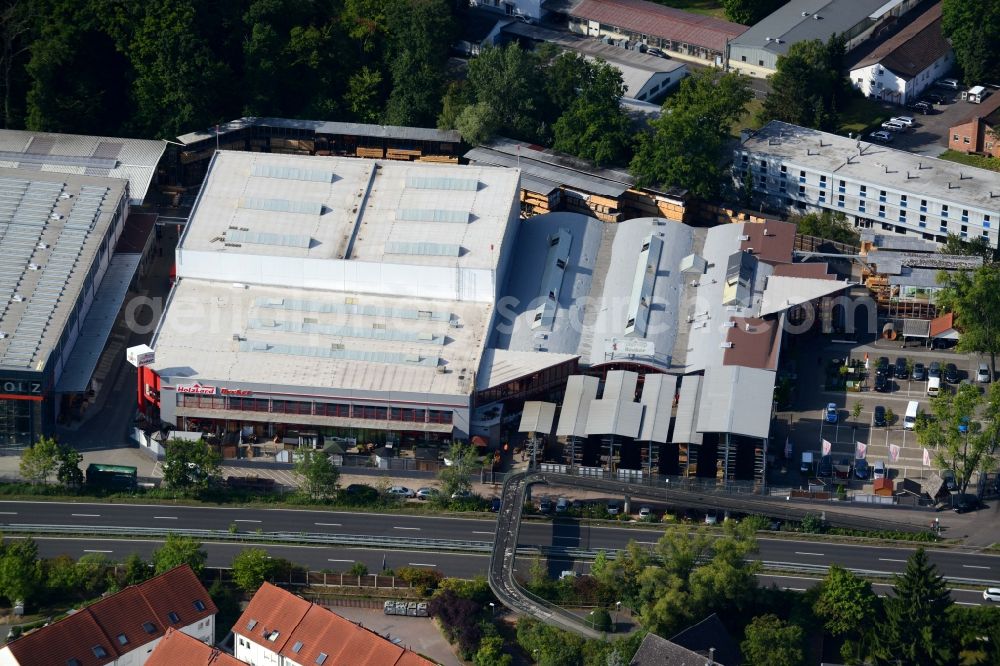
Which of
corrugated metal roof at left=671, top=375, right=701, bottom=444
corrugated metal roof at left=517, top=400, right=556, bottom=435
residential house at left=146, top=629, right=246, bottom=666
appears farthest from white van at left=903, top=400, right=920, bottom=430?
residential house at left=146, top=629, right=246, bottom=666

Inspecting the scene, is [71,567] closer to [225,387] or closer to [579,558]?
[225,387]

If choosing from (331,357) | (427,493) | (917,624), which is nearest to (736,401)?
(427,493)

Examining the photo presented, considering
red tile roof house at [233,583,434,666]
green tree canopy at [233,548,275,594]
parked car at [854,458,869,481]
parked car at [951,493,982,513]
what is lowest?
red tile roof house at [233,583,434,666]

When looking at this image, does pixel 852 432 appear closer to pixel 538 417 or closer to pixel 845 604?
pixel 538 417

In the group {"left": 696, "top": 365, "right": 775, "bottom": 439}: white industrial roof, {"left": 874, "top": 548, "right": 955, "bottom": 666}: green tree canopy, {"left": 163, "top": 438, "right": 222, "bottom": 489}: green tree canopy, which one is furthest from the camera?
{"left": 696, "top": 365, "right": 775, "bottom": 439}: white industrial roof

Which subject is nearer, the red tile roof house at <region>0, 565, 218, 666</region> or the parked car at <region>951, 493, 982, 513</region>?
the red tile roof house at <region>0, 565, 218, 666</region>

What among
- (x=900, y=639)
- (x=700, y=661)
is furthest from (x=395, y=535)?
(x=900, y=639)

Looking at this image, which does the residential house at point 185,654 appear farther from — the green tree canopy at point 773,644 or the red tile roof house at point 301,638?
the green tree canopy at point 773,644

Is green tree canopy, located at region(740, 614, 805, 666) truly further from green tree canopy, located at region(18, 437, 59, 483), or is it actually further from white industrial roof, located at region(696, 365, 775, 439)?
green tree canopy, located at region(18, 437, 59, 483)
